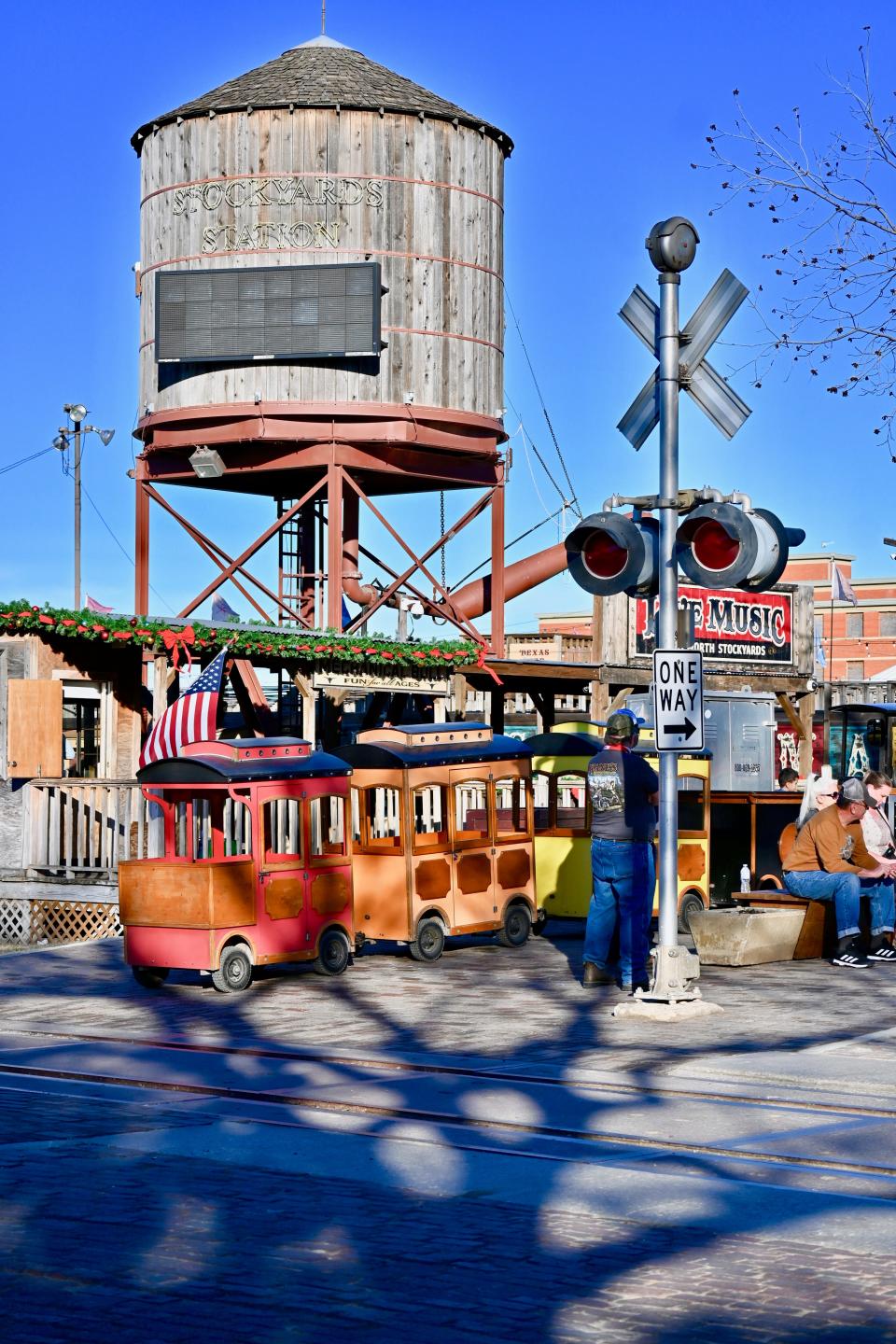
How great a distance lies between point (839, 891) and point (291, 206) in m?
20.2

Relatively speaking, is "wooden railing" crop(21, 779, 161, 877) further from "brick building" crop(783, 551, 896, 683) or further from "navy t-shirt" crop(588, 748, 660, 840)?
"brick building" crop(783, 551, 896, 683)

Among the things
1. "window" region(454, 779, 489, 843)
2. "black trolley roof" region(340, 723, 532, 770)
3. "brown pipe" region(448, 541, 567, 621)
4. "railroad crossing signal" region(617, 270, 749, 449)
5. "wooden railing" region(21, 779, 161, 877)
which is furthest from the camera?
"brown pipe" region(448, 541, 567, 621)

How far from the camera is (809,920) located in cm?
1725

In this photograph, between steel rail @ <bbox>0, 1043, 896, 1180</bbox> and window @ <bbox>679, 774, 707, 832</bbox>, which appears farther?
window @ <bbox>679, 774, 707, 832</bbox>

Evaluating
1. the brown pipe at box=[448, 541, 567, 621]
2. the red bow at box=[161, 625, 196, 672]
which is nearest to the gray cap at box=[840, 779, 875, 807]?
the red bow at box=[161, 625, 196, 672]

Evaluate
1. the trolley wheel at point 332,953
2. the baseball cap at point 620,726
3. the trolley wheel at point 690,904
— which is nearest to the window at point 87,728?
the trolley wheel at point 332,953

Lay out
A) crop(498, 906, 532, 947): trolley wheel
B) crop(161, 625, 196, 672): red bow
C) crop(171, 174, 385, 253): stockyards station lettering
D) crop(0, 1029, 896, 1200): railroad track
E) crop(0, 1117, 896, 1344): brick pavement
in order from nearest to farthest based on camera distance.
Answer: crop(0, 1117, 896, 1344): brick pavement, crop(0, 1029, 896, 1200): railroad track, crop(498, 906, 532, 947): trolley wheel, crop(161, 625, 196, 672): red bow, crop(171, 174, 385, 253): stockyards station lettering

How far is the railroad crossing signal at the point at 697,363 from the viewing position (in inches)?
519

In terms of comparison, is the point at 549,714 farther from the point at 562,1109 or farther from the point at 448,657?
the point at 562,1109

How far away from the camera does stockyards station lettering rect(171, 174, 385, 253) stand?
108 feet

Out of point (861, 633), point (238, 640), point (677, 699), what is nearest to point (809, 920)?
point (677, 699)

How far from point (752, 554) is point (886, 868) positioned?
5.43m

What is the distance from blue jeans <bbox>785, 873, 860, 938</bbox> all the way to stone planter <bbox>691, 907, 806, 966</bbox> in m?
0.31

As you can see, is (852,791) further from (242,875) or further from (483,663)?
(483,663)
